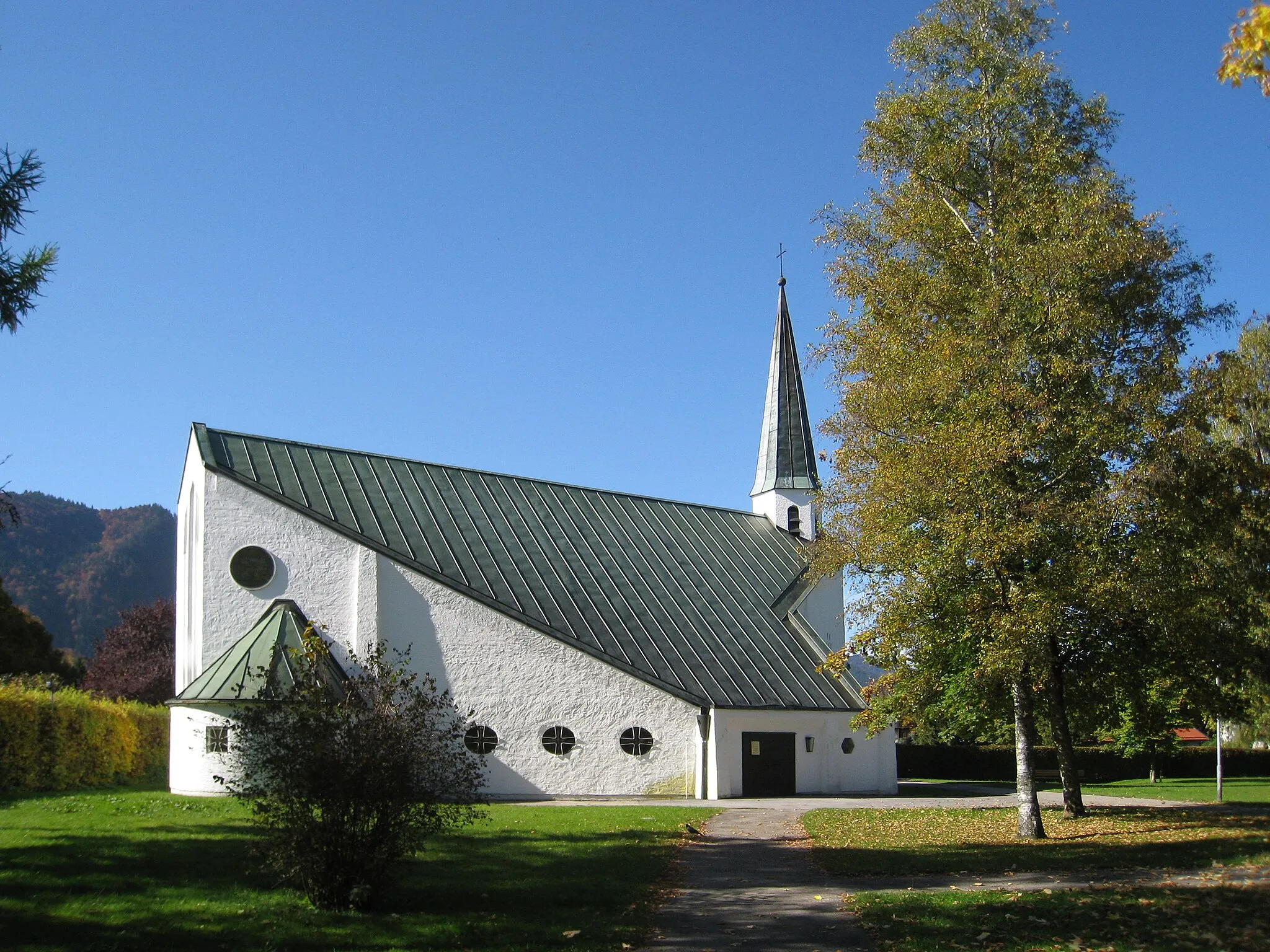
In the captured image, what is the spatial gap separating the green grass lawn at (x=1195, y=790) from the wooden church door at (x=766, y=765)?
8572mm

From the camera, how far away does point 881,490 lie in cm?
1769

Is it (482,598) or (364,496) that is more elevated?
(364,496)

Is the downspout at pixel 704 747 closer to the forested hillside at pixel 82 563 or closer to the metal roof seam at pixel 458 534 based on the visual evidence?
the metal roof seam at pixel 458 534

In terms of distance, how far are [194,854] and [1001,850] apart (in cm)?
1080

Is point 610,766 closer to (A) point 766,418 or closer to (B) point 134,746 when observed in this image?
(B) point 134,746

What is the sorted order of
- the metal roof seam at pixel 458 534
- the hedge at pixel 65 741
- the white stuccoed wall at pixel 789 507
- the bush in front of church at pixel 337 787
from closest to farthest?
1. the bush in front of church at pixel 337 787
2. the hedge at pixel 65 741
3. the metal roof seam at pixel 458 534
4. the white stuccoed wall at pixel 789 507

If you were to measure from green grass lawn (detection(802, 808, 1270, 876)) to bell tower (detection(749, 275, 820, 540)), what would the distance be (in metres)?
18.9

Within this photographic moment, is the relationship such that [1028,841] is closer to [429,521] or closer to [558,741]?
[558,741]

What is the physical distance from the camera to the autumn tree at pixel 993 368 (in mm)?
16641

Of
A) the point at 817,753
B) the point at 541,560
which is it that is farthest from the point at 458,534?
the point at 817,753

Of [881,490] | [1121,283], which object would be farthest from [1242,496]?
[881,490]

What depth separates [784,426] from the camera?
41969 mm

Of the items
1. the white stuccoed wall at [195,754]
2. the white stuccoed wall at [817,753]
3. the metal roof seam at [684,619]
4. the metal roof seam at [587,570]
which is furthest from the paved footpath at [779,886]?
the white stuccoed wall at [195,754]

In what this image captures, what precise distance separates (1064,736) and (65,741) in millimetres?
21084
